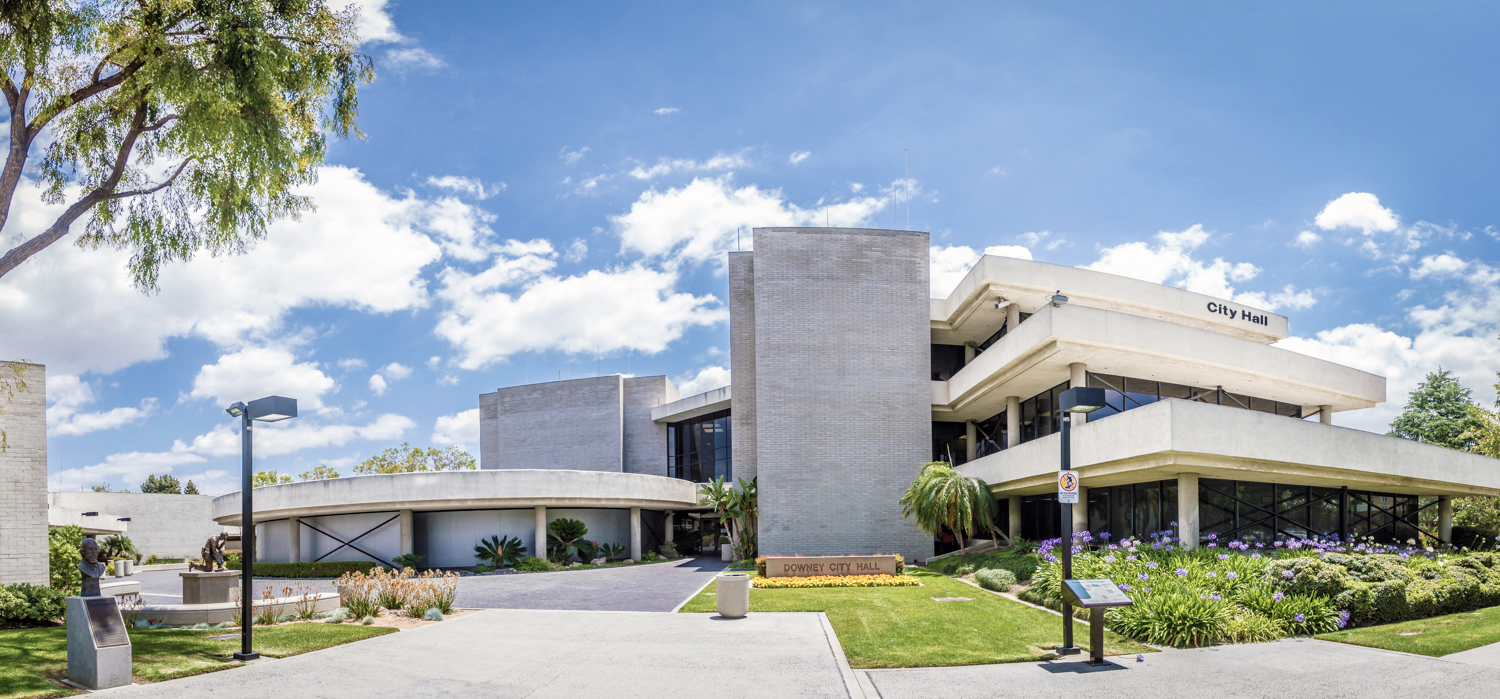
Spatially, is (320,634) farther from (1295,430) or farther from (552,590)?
(1295,430)

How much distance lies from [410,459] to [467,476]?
115ft

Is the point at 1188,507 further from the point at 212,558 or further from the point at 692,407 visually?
the point at 692,407

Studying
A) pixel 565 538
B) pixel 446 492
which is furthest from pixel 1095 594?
pixel 565 538

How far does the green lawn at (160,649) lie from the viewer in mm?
10586

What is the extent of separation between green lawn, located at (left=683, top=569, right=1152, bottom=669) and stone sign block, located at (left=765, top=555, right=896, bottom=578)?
220 cm

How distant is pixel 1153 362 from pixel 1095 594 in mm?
15897

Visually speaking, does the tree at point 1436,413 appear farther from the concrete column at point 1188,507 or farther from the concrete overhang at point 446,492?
the concrete overhang at point 446,492

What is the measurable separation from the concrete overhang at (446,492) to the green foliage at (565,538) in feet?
3.78

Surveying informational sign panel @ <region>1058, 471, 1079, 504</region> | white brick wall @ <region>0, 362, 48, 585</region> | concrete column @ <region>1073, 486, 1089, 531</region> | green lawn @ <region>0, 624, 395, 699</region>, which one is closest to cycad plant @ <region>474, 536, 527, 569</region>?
white brick wall @ <region>0, 362, 48, 585</region>

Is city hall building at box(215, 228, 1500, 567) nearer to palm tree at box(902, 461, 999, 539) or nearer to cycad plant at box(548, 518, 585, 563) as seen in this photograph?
cycad plant at box(548, 518, 585, 563)


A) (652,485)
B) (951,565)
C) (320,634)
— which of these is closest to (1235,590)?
(951,565)

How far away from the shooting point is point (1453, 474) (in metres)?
25.3

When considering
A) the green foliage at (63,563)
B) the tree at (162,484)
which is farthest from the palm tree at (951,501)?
the tree at (162,484)

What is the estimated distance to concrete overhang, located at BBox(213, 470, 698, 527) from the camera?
33.5 metres
